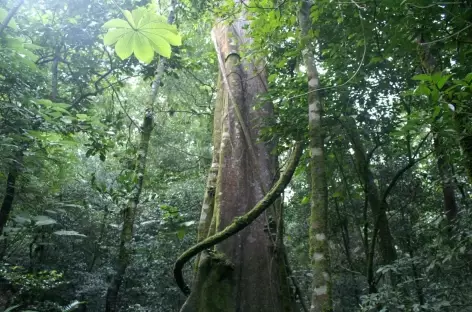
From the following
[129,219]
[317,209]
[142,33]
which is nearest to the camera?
[142,33]

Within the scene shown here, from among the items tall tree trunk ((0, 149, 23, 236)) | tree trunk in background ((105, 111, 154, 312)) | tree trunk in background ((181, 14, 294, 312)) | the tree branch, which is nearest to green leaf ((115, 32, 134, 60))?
the tree branch

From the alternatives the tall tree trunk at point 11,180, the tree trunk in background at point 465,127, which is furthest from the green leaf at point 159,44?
the tall tree trunk at point 11,180

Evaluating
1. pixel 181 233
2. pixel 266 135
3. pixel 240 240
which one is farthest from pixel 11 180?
pixel 266 135

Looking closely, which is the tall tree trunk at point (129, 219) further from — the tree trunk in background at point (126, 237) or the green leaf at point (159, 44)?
the green leaf at point (159, 44)

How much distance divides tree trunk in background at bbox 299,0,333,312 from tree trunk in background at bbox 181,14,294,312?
548mm

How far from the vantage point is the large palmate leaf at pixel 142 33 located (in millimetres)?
1330

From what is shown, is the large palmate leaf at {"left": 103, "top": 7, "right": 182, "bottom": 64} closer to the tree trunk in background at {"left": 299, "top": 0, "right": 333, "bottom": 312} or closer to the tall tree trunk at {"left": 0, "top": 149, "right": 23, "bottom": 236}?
the tree trunk in background at {"left": 299, "top": 0, "right": 333, "bottom": 312}

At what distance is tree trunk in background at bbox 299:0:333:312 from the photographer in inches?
60.5

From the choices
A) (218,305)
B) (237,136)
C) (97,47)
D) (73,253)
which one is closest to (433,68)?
(237,136)

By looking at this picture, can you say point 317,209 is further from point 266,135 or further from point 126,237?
point 126,237

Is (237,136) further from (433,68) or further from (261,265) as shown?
(433,68)

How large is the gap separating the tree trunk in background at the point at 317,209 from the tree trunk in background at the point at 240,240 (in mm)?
548

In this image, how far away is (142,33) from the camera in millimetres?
1349

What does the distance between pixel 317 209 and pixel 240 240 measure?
1044mm
